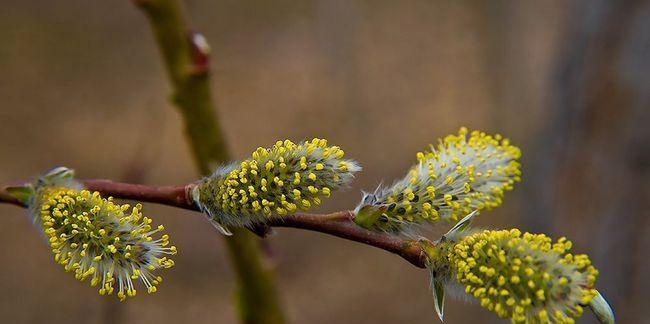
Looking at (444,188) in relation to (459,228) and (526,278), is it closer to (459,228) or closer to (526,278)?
(459,228)

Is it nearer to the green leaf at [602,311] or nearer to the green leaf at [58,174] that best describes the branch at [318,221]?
the green leaf at [58,174]

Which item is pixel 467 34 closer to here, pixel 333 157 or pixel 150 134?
pixel 150 134

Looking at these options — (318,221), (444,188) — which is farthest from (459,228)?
(318,221)

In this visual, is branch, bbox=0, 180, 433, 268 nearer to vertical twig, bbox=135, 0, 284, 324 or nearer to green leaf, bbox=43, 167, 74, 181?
green leaf, bbox=43, 167, 74, 181

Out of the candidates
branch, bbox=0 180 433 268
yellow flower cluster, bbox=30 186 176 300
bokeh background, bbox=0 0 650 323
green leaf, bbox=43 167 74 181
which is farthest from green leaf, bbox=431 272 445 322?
bokeh background, bbox=0 0 650 323

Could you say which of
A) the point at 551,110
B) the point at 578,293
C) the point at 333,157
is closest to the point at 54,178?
the point at 333,157

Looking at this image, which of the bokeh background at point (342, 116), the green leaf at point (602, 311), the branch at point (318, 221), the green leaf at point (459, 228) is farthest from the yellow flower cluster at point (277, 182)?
the bokeh background at point (342, 116)
